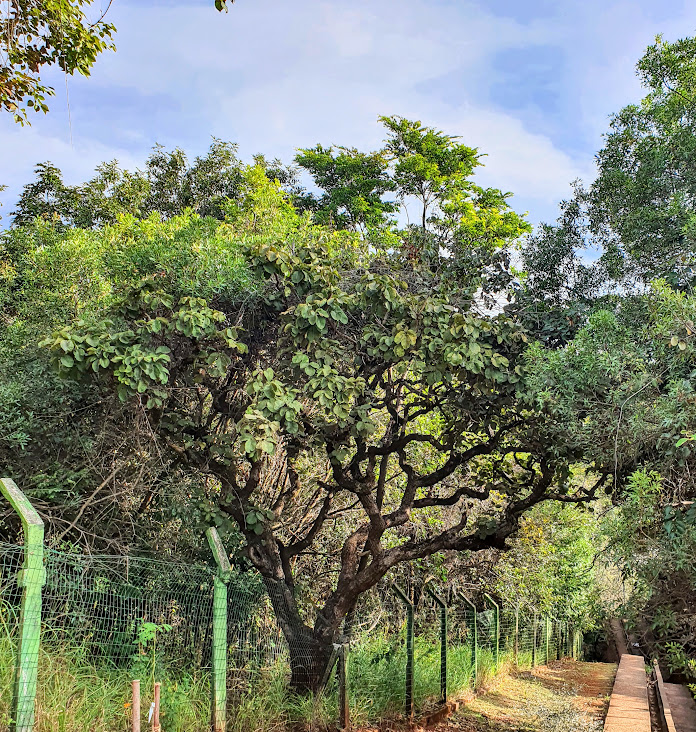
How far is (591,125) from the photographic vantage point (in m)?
8.12

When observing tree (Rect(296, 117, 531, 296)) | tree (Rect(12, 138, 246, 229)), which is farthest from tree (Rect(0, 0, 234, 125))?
tree (Rect(296, 117, 531, 296))

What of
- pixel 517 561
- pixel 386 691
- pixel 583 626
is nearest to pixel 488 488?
pixel 386 691

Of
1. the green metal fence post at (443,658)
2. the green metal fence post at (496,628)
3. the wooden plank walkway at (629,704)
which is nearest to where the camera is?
the wooden plank walkway at (629,704)

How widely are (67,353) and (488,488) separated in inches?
204

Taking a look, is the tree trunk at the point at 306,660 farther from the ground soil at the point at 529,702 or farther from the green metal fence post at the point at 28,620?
the green metal fence post at the point at 28,620

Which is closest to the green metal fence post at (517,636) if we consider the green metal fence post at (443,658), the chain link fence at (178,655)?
the chain link fence at (178,655)

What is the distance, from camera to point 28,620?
3805mm

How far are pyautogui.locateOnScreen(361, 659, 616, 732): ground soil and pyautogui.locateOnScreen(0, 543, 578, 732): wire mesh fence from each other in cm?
35

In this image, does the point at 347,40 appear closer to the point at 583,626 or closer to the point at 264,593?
the point at 264,593

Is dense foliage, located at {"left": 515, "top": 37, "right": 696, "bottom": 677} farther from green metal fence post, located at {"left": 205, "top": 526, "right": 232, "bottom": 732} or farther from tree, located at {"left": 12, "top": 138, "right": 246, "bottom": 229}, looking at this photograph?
tree, located at {"left": 12, "top": 138, "right": 246, "bottom": 229}

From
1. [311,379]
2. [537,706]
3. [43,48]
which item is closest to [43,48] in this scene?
[43,48]

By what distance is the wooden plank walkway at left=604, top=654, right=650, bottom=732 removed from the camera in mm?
8531

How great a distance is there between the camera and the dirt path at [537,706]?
328 inches

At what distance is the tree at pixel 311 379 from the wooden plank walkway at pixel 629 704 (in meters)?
3.10
